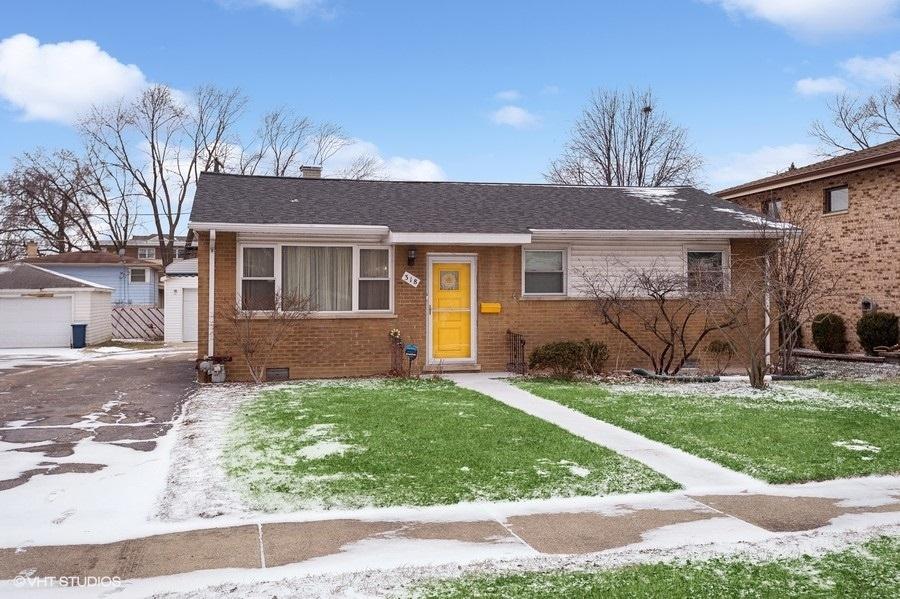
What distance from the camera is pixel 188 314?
25.9 m

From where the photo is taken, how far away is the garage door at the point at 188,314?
84.3 feet

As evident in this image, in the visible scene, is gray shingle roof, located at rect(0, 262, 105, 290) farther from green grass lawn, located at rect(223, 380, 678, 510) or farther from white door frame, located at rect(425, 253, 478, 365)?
green grass lawn, located at rect(223, 380, 678, 510)

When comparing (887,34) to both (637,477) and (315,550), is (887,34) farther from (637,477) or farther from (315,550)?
(315,550)

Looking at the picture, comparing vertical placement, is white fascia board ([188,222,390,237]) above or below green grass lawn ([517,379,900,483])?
above

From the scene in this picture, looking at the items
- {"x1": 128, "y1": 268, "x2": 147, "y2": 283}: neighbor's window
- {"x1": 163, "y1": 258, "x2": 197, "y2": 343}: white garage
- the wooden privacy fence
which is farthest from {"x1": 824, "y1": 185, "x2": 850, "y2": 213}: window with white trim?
{"x1": 128, "y1": 268, "x2": 147, "y2": 283}: neighbor's window

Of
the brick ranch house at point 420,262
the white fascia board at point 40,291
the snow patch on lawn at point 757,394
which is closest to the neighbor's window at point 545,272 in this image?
the brick ranch house at point 420,262

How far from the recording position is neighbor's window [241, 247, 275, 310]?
524 inches

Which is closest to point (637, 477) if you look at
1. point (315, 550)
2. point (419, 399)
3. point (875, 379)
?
point (315, 550)

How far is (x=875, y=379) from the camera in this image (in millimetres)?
13633

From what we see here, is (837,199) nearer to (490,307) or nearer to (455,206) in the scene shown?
(455,206)

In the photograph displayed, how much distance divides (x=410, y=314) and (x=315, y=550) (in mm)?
9347

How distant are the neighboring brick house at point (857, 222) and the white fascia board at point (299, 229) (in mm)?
10030

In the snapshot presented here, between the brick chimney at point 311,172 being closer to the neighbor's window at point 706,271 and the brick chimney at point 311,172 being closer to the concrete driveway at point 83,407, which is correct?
the concrete driveway at point 83,407

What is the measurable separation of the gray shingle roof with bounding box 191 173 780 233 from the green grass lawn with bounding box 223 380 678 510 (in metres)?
4.67
